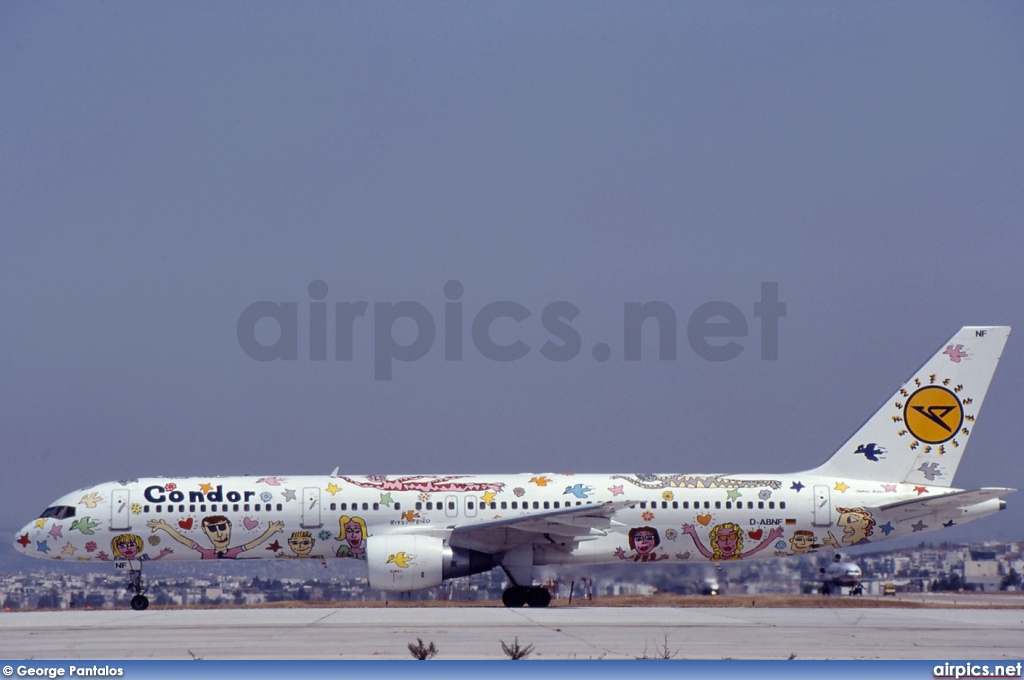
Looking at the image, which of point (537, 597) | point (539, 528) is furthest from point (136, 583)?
point (539, 528)

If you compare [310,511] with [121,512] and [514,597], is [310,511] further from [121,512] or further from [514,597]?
[514,597]

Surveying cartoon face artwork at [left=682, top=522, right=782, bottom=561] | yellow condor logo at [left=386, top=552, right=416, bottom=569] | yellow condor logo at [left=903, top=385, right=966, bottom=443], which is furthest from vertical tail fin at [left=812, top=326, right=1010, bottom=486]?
yellow condor logo at [left=386, top=552, right=416, bottom=569]

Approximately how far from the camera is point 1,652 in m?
19.4

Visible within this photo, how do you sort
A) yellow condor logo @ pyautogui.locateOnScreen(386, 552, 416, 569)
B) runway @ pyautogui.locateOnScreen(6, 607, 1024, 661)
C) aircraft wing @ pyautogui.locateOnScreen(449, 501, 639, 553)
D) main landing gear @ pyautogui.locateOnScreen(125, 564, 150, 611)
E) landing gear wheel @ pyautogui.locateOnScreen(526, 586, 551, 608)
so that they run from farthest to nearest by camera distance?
main landing gear @ pyautogui.locateOnScreen(125, 564, 150, 611), landing gear wheel @ pyautogui.locateOnScreen(526, 586, 551, 608), aircraft wing @ pyautogui.locateOnScreen(449, 501, 639, 553), yellow condor logo @ pyautogui.locateOnScreen(386, 552, 416, 569), runway @ pyautogui.locateOnScreen(6, 607, 1024, 661)

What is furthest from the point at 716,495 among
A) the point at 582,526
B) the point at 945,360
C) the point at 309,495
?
the point at 309,495

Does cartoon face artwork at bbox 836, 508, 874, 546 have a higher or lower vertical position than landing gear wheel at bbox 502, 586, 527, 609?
higher

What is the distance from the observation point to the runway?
61.4ft

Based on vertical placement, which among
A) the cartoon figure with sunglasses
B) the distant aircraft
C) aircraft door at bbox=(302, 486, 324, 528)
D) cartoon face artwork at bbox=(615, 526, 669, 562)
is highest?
aircraft door at bbox=(302, 486, 324, 528)

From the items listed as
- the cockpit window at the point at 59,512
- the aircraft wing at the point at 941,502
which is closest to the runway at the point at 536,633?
the aircraft wing at the point at 941,502

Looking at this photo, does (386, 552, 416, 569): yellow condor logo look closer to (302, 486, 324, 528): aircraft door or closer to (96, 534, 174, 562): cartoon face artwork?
(302, 486, 324, 528): aircraft door

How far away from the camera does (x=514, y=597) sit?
30766 mm

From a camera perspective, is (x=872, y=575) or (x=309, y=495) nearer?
(x=309, y=495)

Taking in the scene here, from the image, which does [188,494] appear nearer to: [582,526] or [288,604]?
[288,604]

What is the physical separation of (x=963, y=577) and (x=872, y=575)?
107 inches
